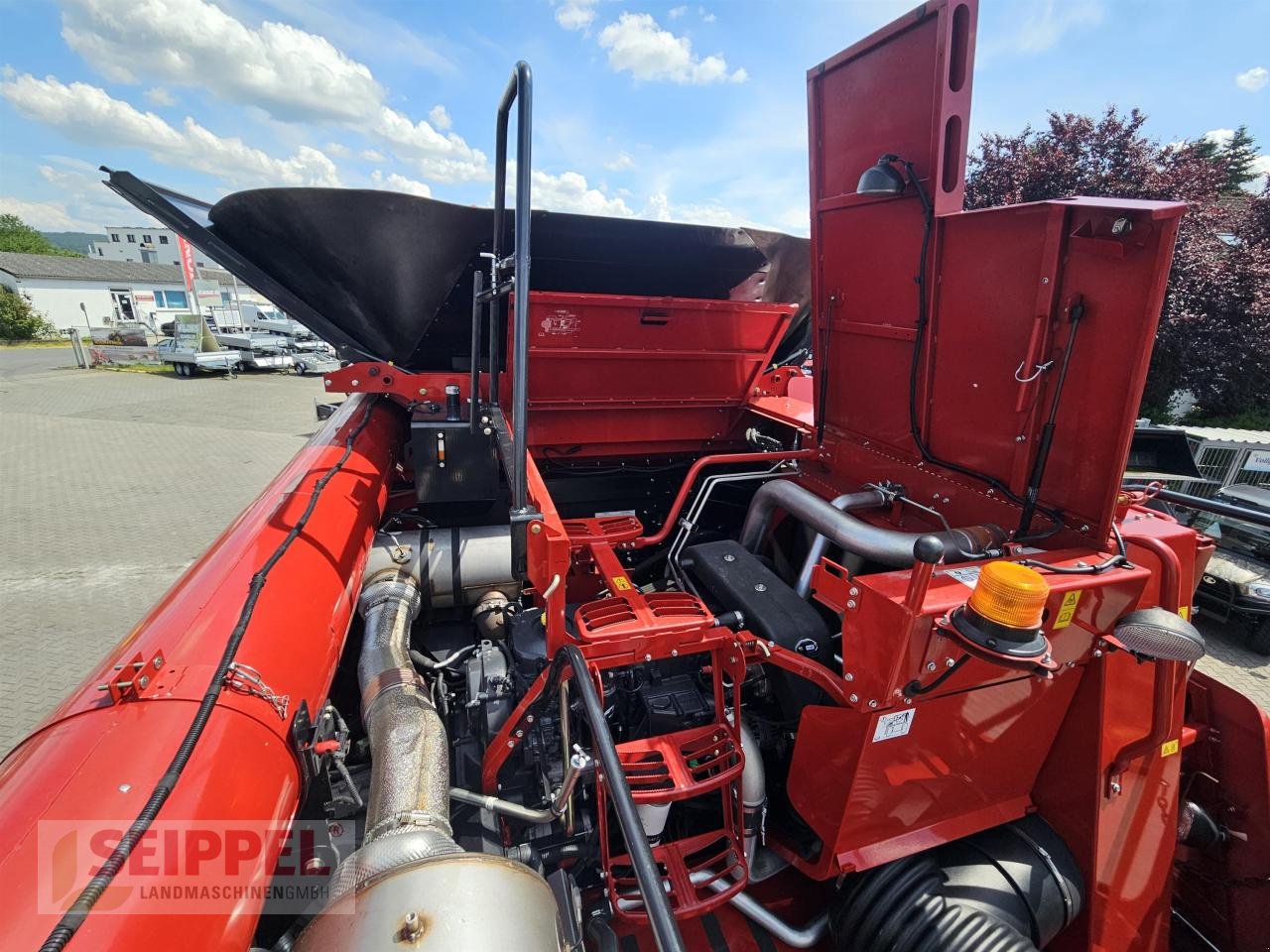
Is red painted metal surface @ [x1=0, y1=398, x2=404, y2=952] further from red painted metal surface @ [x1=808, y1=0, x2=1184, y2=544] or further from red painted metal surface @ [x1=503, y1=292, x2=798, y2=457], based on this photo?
red painted metal surface @ [x1=808, y1=0, x2=1184, y2=544]

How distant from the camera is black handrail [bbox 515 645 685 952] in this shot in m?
1.01

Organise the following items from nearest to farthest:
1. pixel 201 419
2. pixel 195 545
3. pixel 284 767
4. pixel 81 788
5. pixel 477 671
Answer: pixel 81 788 < pixel 284 767 < pixel 477 671 < pixel 195 545 < pixel 201 419

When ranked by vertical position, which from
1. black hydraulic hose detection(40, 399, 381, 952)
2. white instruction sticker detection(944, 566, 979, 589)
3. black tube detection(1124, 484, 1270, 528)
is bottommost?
black hydraulic hose detection(40, 399, 381, 952)

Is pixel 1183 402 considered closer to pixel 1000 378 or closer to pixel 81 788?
pixel 1000 378

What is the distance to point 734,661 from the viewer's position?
2078 mm

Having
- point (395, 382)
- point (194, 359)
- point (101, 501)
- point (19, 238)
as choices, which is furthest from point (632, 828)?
point (19, 238)

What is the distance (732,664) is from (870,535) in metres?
0.76

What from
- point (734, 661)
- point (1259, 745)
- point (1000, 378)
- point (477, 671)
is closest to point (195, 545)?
point (477, 671)

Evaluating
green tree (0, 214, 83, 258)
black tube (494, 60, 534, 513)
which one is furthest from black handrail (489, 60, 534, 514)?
green tree (0, 214, 83, 258)

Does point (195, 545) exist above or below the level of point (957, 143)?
below

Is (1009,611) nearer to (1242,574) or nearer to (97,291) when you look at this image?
(1242,574)

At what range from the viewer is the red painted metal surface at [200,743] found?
96 centimetres

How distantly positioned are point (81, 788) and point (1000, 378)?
111 inches

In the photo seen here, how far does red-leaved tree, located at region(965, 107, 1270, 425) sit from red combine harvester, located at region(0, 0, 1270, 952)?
1050cm
